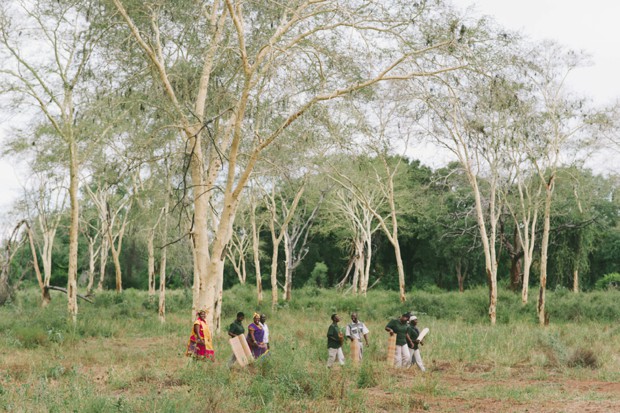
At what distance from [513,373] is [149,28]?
1090cm

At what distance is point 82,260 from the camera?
187 ft

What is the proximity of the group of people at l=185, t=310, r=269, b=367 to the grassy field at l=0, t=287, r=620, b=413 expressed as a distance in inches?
18.7

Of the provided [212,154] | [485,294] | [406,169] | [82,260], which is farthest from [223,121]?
[82,260]

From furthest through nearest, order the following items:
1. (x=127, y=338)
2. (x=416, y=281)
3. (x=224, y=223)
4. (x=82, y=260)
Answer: (x=82, y=260), (x=416, y=281), (x=127, y=338), (x=224, y=223)

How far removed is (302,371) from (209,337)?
246cm

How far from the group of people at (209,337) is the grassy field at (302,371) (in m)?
0.47

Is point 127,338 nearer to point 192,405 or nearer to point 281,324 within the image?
point 281,324

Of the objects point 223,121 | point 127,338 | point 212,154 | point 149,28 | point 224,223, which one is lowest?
point 127,338

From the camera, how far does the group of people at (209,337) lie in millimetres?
12469

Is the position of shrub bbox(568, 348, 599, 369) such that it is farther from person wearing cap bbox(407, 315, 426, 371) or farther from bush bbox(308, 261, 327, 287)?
bush bbox(308, 261, 327, 287)

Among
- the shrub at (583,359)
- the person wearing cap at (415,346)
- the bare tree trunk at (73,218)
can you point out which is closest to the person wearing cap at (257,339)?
the person wearing cap at (415,346)

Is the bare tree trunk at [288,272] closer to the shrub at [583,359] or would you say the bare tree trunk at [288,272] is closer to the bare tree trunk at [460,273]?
the bare tree trunk at [460,273]

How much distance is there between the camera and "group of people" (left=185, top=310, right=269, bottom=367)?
12.5 m

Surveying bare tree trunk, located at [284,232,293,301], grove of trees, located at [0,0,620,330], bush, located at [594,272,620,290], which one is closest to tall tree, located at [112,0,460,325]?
grove of trees, located at [0,0,620,330]
